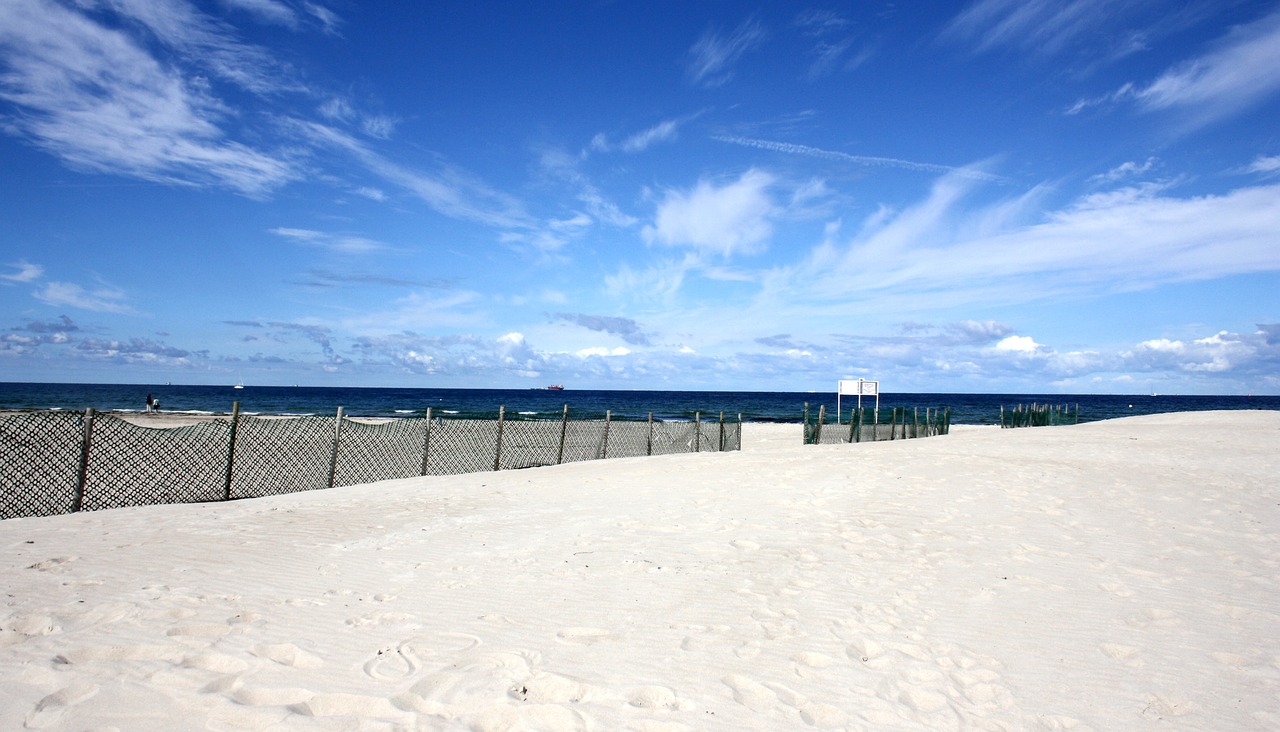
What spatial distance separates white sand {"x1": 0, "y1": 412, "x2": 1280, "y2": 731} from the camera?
144 inches

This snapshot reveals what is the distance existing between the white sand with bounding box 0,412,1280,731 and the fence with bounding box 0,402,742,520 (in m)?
1.52

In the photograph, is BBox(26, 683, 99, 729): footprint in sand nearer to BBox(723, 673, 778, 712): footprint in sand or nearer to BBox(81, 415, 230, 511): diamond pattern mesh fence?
BBox(723, 673, 778, 712): footprint in sand

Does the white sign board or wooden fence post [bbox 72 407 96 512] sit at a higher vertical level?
the white sign board

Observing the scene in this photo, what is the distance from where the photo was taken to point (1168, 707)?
391 centimetres

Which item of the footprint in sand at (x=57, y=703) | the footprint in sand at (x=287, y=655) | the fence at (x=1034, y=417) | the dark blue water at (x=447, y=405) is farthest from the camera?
the dark blue water at (x=447, y=405)

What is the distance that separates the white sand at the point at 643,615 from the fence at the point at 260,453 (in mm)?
1520

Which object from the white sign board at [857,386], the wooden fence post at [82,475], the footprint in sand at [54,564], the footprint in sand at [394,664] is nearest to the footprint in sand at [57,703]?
the footprint in sand at [394,664]

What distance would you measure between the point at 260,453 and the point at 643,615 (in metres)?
13.0

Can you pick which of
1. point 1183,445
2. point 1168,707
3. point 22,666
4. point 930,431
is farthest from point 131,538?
point 930,431

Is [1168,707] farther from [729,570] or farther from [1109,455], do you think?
[1109,455]

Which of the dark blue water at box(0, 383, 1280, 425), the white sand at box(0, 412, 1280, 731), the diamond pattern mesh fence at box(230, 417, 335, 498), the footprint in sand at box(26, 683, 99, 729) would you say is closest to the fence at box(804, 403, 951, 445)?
the dark blue water at box(0, 383, 1280, 425)

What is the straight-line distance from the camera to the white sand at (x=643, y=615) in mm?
3658

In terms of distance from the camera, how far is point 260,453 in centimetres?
1506

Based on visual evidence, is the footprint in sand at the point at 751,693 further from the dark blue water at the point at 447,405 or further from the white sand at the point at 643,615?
the dark blue water at the point at 447,405
